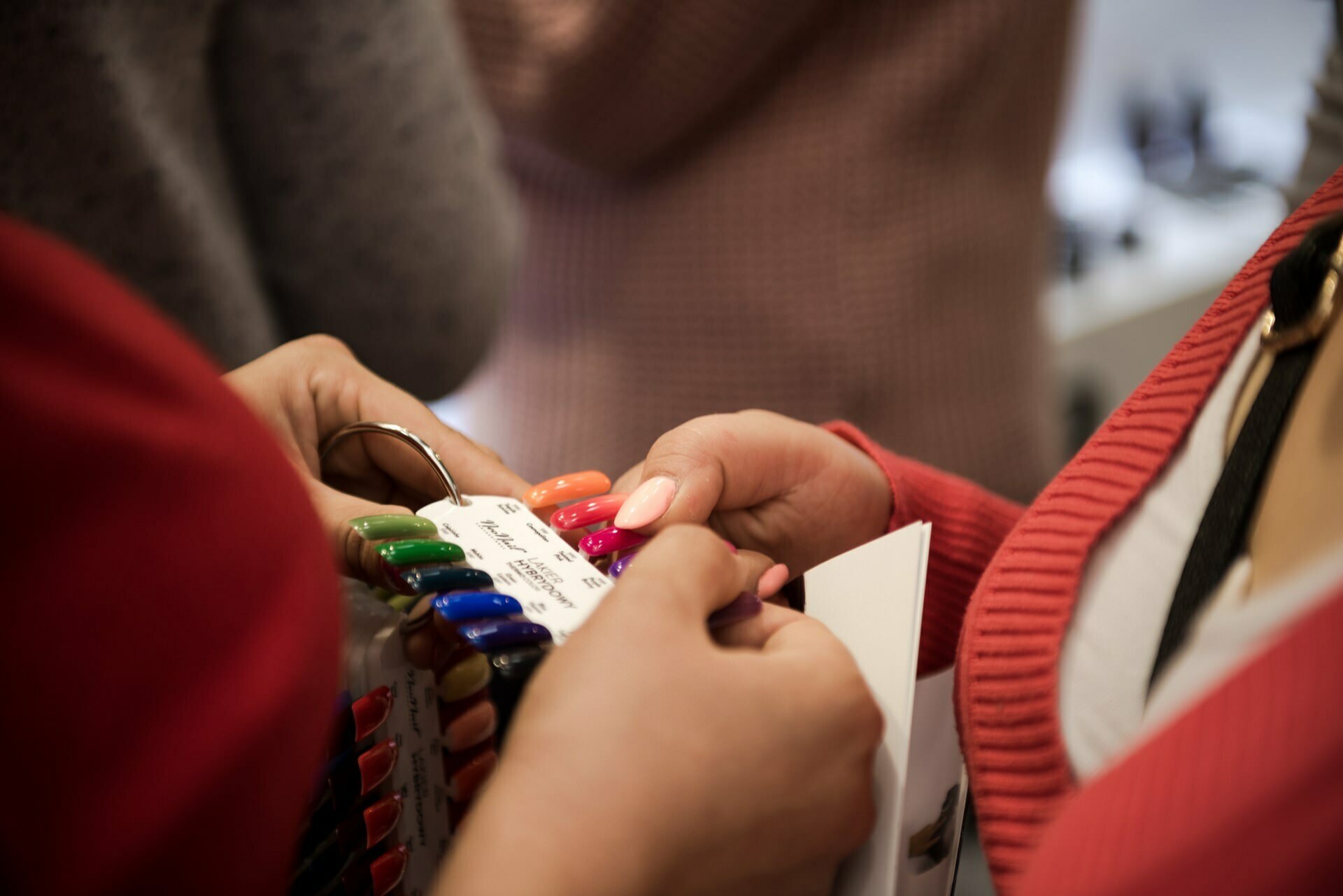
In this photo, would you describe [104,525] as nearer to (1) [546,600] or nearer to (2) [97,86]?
(1) [546,600]

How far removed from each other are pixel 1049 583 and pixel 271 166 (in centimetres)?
41

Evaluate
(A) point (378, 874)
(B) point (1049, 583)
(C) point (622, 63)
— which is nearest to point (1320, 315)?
(B) point (1049, 583)

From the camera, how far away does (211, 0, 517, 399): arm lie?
0.44 meters

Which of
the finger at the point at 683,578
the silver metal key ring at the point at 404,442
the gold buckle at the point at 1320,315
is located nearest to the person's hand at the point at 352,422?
the silver metal key ring at the point at 404,442

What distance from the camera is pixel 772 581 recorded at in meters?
0.30

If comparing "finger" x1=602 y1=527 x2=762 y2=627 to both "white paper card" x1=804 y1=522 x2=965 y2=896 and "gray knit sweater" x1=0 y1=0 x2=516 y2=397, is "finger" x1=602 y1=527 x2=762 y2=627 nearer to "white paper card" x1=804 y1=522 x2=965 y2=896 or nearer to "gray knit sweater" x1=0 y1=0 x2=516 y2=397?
"white paper card" x1=804 y1=522 x2=965 y2=896

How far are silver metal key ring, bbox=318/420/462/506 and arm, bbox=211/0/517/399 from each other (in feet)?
0.47

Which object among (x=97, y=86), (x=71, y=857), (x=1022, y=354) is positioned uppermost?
(x=97, y=86)

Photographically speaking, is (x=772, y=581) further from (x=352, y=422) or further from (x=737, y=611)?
(x=352, y=422)

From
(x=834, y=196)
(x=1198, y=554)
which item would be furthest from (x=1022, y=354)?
(x=1198, y=554)

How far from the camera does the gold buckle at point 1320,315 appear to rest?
25 centimetres

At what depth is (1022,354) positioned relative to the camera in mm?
646

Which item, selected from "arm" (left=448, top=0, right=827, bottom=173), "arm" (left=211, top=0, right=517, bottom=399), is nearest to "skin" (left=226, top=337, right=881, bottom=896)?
"arm" (left=211, top=0, right=517, bottom=399)

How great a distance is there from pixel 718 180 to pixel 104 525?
0.49 meters
